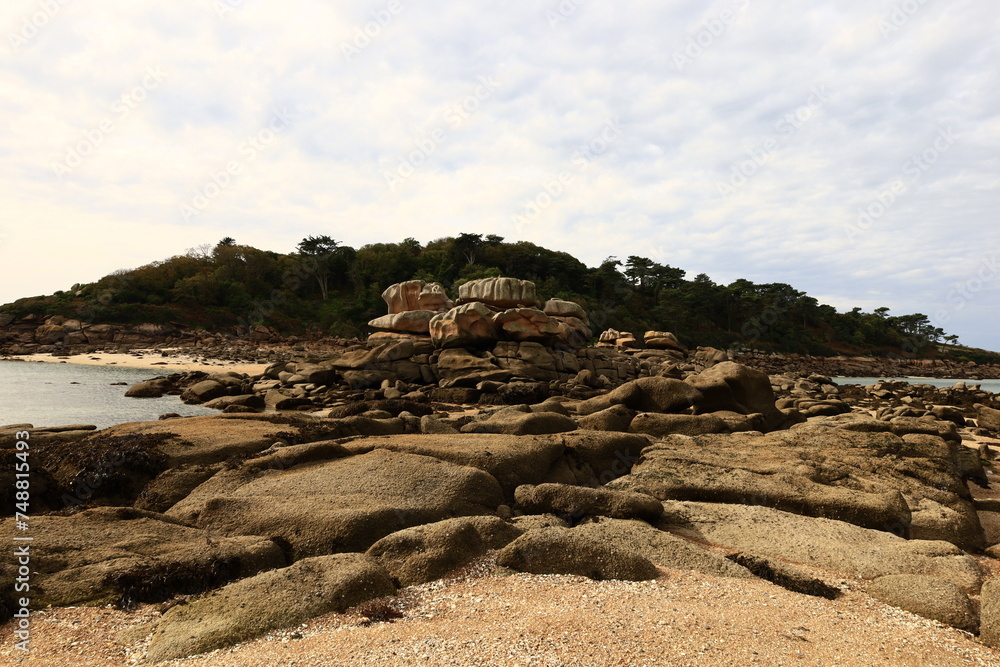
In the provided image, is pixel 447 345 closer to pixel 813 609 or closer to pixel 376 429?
pixel 376 429

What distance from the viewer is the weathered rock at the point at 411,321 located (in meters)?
33.5

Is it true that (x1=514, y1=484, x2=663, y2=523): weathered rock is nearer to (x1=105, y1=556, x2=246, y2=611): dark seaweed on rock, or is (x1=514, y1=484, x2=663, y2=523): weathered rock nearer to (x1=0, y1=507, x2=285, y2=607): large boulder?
(x1=0, y1=507, x2=285, y2=607): large boulder

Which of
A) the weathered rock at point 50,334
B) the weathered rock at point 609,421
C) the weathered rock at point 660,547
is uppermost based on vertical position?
the weathered rock at point 50,334

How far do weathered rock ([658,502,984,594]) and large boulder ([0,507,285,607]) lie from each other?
6.18 meters

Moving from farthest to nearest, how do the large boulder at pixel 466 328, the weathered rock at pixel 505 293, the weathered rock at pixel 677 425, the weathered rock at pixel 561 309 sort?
the weathered rock at pixel 561 309, the weathered rock at pixel 505 293, the large boulder at pixel 466 328, the weathered rock at pixel 677 425

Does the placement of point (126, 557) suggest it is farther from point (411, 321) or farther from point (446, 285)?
point (446, 285)

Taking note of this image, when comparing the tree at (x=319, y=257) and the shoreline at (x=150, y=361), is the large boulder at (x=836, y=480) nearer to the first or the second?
the shoreline at (x=150, y=361)

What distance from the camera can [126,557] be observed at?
599cm

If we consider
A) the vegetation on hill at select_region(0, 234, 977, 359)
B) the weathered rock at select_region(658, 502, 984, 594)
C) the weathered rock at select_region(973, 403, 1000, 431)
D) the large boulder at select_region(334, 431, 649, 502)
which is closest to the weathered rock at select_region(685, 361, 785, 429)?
the large boulder at select_region(334, 431, 649, 502)

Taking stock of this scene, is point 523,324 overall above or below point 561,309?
below

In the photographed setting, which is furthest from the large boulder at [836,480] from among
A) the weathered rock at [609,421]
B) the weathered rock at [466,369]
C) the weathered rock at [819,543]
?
the weathered rock at [466,369]

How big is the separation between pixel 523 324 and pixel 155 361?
1346 inches

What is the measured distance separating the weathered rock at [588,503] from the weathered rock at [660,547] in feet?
1.51

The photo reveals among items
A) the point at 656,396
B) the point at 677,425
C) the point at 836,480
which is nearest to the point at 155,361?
the point at 656,396
